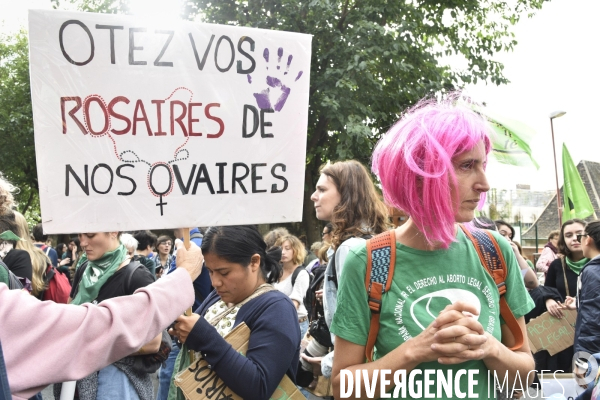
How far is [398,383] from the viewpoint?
6.28ft

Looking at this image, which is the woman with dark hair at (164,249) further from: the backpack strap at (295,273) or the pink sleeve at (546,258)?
the pink sleeve at (546,258)

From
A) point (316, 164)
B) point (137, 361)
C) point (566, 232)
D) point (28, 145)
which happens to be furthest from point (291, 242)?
point (28, 145)

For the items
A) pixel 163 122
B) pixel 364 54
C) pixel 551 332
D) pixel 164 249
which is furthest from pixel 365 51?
pixel 163 122

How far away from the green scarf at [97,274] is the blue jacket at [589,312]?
351cm

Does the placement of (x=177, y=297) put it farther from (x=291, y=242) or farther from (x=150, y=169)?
(x=291, y=242)

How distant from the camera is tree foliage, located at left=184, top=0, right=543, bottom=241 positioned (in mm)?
13461

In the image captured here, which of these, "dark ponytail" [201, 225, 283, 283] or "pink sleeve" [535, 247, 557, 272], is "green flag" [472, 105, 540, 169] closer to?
"dark ponytail" [201, 225, 283, 283]

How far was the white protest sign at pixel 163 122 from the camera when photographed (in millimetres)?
2598

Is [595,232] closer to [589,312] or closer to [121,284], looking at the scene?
[589,312]

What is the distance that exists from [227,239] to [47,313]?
107 cm

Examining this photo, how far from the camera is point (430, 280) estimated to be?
6.51 feet

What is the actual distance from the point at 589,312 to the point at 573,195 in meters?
3.22

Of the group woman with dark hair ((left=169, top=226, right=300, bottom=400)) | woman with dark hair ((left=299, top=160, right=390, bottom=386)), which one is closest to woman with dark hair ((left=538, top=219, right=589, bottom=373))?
woman with dark hair ((left=299, top=160, right=390, bottom=386))

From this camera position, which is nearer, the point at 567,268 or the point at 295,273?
the point at 567,268
